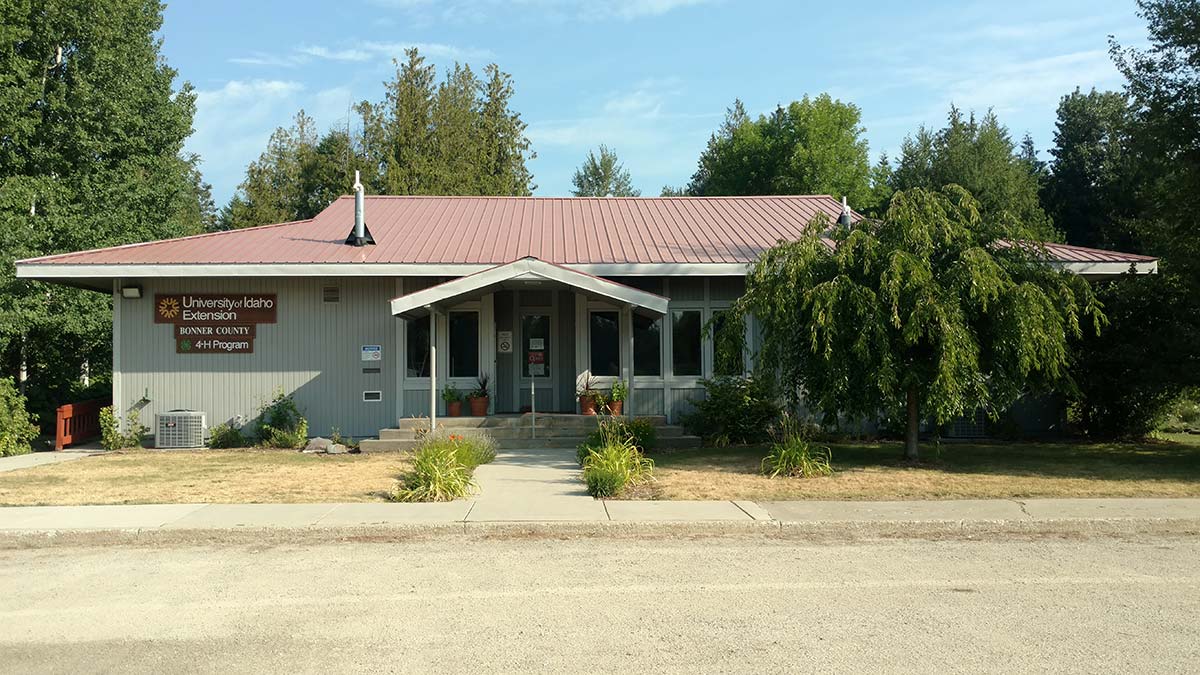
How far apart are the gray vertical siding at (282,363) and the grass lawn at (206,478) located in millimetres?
1533

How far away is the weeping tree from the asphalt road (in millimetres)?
3612

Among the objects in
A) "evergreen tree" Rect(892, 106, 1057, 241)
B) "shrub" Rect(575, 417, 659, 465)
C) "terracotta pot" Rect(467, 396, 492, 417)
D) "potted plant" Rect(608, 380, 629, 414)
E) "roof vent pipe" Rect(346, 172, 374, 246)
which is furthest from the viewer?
"evergreen tree" Rect(892, 106, 1057, 241)

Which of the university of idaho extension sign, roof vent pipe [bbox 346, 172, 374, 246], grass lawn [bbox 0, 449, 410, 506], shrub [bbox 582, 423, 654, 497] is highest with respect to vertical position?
roof vent pipe [bbox 346, 172, 374, 246]

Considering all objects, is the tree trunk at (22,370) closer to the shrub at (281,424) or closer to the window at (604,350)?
the shrub at (281,424)

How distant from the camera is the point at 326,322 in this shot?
17.3 metres

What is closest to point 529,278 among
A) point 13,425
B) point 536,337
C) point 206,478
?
point 536,337

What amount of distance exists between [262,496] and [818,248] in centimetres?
810

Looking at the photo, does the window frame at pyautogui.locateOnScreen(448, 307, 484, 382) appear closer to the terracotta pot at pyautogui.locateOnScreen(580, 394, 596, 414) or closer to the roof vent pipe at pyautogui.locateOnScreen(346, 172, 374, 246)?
the terracotta pot at pyautogui.locateOnScreen(580, 394, 596, 414)

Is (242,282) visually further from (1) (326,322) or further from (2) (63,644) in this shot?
(2) (63,644)

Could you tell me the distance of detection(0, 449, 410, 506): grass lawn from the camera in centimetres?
1082

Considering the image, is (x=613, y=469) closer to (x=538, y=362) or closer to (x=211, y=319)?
(x=538, y=362)

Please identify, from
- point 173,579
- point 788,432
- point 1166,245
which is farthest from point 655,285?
point 173,579

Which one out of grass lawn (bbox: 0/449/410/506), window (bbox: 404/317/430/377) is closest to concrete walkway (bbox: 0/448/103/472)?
grass lawn (bbox: 0/449/410/506)

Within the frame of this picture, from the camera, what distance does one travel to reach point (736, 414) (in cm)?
1628
